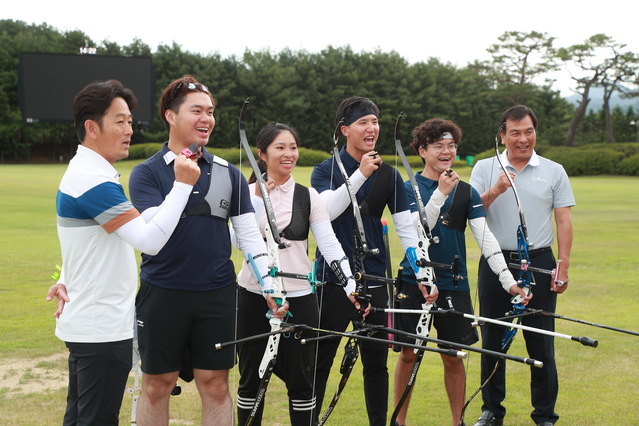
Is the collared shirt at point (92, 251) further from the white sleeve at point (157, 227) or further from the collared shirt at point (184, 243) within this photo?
the collared shirt at point (184, 243)

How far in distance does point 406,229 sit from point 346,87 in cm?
6694

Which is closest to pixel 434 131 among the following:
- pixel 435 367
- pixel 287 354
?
pixel 287 354

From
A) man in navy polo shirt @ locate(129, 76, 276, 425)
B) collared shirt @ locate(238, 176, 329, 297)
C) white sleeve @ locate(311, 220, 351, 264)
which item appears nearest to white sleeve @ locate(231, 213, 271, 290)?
man in navy polo shirt @ locate(129, 76, 276, 425)

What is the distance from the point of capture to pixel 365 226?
4793 millimetres

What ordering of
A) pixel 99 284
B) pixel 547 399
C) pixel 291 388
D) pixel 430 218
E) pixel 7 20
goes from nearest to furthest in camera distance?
pixel 99 284
pixel 291 388
pixel 430 218
pixel 547 399
pixel 7 20

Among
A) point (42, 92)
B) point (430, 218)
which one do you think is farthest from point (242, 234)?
point (42, 92)

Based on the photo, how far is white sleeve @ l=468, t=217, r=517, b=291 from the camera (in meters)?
5.07

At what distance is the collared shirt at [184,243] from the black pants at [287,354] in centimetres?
51

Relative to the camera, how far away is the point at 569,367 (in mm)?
7145

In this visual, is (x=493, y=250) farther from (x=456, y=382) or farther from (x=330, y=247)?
(x=330, y=247)

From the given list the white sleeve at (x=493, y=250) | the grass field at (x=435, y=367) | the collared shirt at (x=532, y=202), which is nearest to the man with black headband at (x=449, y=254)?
the white sleeve at (x=493, y=250)

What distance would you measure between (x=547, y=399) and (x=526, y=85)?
69.1 meters

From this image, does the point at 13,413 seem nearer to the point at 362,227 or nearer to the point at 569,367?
Result: the point at 362,227

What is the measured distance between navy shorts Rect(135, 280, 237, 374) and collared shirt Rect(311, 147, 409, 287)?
3.16 feet
